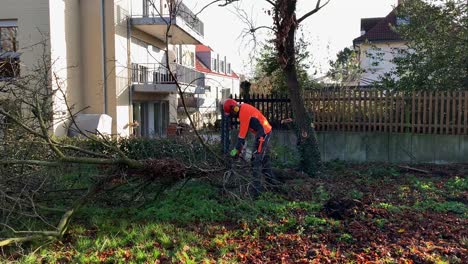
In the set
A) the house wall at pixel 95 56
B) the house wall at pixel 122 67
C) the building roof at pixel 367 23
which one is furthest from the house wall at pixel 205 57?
the house wall at pixel 95 56

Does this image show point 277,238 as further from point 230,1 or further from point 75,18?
point 75,18

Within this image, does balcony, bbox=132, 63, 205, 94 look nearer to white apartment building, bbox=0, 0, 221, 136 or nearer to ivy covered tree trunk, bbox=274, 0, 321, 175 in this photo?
white apartment building, bbox=0, 0, 221, 136

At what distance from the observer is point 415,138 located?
10398mm

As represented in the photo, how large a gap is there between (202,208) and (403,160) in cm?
647

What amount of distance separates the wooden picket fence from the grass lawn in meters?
3.38

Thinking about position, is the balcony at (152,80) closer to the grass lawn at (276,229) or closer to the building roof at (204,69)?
the building roof at (204,69)

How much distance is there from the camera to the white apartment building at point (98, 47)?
13.9m

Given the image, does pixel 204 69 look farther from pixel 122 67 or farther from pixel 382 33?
pixel 122 67

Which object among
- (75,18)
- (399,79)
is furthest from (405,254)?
(75,18)

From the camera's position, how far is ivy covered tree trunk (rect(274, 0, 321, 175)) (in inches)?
330

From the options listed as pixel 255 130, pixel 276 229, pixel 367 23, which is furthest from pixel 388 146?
pixel 367 23

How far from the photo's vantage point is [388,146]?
10.6m

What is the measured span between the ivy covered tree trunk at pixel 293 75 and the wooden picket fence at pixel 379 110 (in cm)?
210

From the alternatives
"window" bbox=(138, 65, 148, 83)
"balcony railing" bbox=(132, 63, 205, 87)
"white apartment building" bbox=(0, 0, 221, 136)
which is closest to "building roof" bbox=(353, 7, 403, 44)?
"white apartment building" bbox=(0, 0, 221, 136)
